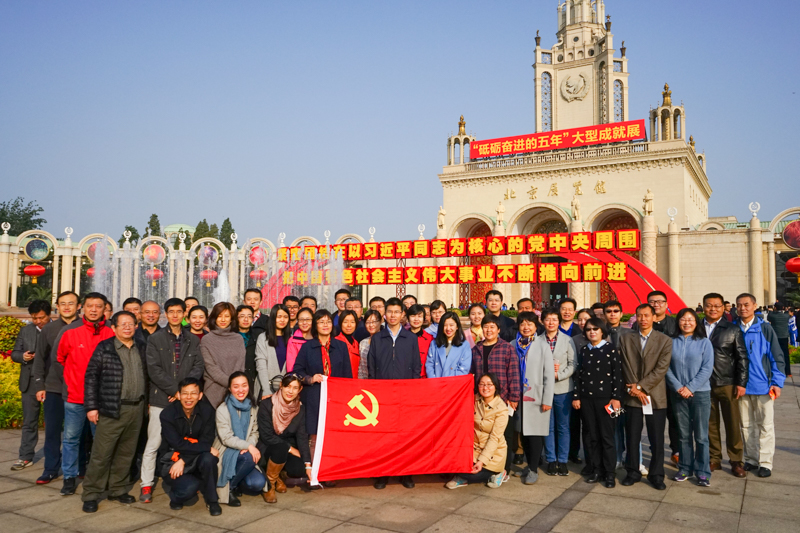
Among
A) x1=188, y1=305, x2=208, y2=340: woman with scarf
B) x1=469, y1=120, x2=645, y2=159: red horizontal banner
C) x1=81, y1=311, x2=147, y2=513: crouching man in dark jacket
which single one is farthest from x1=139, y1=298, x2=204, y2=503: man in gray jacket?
x1=469, y1=120, x2=645, y2=159: red horizontal banner

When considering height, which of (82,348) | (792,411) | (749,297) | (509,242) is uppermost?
(509,242)

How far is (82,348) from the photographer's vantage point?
5.59 meters

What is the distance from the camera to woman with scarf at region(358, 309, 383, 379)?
21.0 ft

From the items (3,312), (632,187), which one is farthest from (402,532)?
(3,312)

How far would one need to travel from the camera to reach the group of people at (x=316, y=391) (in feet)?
17.0

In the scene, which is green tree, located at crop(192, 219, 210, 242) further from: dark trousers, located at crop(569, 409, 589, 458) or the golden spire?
dark trousers, located at crop(569, 409, 589, 458)

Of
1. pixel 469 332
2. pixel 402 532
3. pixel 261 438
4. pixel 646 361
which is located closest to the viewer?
pixel 402 532

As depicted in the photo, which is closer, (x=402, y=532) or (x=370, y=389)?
(x=402, y=532)

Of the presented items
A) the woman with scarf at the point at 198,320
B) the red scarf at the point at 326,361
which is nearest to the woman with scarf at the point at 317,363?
the red scarf at the point at 326,361

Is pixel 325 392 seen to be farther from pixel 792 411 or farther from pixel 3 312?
pixel 3 312

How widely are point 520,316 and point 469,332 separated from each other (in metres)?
0.71

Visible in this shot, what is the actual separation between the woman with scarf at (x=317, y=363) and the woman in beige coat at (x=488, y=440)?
4.67 feet

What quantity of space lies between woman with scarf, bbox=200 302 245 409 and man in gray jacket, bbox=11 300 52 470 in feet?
6.80

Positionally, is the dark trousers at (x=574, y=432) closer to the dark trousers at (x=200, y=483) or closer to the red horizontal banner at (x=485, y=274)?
the dark trousers at (x=200, y=483)
